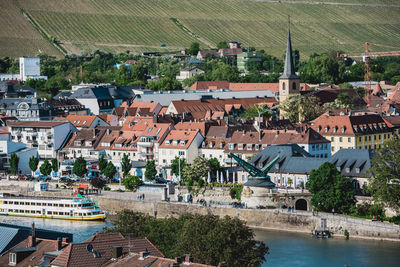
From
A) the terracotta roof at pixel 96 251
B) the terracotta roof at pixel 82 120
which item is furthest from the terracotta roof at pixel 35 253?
the terracotta roof at pixel 82 120

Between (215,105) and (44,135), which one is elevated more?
(215,105)

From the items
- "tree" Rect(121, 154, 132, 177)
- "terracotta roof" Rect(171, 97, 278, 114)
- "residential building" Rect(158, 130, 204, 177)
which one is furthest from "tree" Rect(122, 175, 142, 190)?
"terracotta roof" Rect(171, 97, 278, 114)

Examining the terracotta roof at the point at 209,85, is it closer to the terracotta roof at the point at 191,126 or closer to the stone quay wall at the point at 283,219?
the terracotta roof at the point at 191,126

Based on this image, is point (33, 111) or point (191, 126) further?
point (33, 111)

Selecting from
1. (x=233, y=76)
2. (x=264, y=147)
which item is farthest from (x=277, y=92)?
(x=264, y=147)

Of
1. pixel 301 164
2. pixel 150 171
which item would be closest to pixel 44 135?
pixel 150 171

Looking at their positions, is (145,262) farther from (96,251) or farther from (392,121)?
(392,121)
